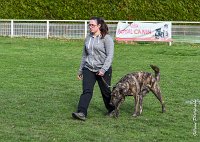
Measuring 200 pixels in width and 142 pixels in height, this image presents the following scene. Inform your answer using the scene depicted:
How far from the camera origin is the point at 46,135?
815 cm

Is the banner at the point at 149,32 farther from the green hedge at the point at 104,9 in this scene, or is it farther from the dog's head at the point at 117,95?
the dog's head at the point at 117,95

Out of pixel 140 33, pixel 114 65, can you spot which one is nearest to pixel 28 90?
pixel 114 65

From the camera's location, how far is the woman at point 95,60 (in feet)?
30.4

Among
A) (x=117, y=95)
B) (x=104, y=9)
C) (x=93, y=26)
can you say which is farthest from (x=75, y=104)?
(x=104, y=9)

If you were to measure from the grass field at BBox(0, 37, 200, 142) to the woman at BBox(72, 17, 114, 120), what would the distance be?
0.37m

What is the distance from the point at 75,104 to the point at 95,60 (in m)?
2.00

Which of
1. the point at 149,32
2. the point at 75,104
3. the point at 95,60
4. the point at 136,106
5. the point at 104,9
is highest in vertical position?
the point at 104,9

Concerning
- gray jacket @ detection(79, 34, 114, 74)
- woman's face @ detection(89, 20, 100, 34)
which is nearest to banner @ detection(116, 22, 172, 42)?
gray jacket @ detection(79, 34, 114, 74)

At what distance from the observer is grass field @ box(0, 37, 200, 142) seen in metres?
8.27

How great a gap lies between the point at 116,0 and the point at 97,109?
24230 mm

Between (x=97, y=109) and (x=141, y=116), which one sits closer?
(x=141, y=116)

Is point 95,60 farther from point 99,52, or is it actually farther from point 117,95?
point 117,95

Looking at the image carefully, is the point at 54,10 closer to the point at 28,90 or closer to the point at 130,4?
the point at 130,4

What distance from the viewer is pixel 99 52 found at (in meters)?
9.35
